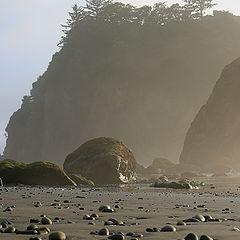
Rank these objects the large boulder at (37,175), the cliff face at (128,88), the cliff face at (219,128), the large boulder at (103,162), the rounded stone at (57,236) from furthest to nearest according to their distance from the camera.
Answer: the cliff face at (128,88) < the cliff face at (219,128) < the large boulder at (103,162) < the large boulder at (37,175) < the rounded stone at (57,236)

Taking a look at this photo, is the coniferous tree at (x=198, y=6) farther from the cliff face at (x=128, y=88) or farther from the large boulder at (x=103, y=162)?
the large boulder at (x=103, y=162)

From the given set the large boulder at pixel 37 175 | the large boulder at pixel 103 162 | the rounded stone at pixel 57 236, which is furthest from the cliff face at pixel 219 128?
the rounded stone at pixel 57 236

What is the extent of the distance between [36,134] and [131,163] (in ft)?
250

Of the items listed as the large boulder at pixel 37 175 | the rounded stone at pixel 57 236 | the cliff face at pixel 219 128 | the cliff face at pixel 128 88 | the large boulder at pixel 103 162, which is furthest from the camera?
the cliff face at pixel 128 88

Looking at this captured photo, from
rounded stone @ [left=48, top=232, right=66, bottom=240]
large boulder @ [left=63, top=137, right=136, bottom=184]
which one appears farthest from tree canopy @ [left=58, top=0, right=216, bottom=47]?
rounded stone @ [left=48, top=232, right=66, bottom=240]

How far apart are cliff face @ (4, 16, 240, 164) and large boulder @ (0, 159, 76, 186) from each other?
66.8 m

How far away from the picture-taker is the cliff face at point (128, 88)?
89.5 metres

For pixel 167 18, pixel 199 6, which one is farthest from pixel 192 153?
pixel 199 6

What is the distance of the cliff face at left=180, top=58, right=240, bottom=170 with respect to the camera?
59719 mm

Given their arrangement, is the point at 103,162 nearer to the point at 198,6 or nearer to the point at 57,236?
the point at 57,236

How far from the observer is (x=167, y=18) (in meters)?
107

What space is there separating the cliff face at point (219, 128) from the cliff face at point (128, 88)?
2208 cm

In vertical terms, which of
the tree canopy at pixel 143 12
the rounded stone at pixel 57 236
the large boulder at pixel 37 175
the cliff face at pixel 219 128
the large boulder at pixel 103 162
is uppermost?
the tree canopy at pixel 143 12

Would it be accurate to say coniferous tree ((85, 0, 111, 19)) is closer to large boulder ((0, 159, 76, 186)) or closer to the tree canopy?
the tree canopy
